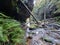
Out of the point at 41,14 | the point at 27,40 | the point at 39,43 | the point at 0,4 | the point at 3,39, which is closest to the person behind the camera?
the point at 3,39

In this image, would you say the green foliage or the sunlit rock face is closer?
the green foliage

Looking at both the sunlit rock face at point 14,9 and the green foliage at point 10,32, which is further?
the sunlit rock face at point 14,9

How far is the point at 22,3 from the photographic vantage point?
19.4 ft

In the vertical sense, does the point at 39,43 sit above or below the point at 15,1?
below

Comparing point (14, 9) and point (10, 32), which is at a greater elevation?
point (14, 9)

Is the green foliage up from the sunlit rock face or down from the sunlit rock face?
down

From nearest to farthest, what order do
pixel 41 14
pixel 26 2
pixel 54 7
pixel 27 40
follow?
pixel 27 40 < pixel 26 2 < pixel 54 7 < pixel 41 14

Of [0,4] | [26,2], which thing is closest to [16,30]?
[0,4]

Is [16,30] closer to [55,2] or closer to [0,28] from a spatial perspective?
[0,28]

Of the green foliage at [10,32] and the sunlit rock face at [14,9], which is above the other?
the sunlit rock face at [14,9]

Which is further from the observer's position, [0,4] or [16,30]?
[0,4]

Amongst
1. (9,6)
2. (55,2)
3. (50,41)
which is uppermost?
(55,2)

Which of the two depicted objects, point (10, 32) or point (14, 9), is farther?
point (14, 9)

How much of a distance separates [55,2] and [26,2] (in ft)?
44.4
